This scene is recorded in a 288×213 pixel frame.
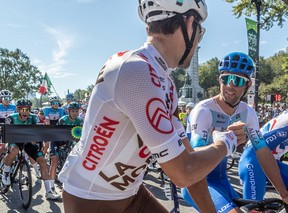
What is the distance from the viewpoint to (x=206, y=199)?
79.1 inches

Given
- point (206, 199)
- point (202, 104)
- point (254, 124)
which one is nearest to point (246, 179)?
point (254, 124)

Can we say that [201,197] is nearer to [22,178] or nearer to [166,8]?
[166,8]

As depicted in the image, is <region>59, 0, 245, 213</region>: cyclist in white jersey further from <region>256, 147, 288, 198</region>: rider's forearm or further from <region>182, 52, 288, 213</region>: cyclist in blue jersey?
<region>256, 147, 288, 198</region>: rider's forearm

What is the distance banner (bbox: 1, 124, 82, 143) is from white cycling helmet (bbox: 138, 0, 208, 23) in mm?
4945

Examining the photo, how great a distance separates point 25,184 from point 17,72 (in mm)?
59927

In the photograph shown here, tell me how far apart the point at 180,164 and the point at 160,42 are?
64 cm

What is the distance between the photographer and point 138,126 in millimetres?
1319

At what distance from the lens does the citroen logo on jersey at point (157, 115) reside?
50.9 inches

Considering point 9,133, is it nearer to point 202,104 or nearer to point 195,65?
point 202,104

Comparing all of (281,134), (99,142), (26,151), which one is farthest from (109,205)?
(26,151)

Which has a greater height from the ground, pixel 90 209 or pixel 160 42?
pixel 160 42

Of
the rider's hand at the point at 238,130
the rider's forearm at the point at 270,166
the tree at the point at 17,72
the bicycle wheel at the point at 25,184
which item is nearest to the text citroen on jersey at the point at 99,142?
the rider's hand at the point at 238,130

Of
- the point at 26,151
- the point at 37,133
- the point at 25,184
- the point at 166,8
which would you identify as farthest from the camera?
Result: the point at 37,133

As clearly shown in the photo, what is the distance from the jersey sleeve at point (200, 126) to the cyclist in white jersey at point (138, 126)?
3.23 feet
